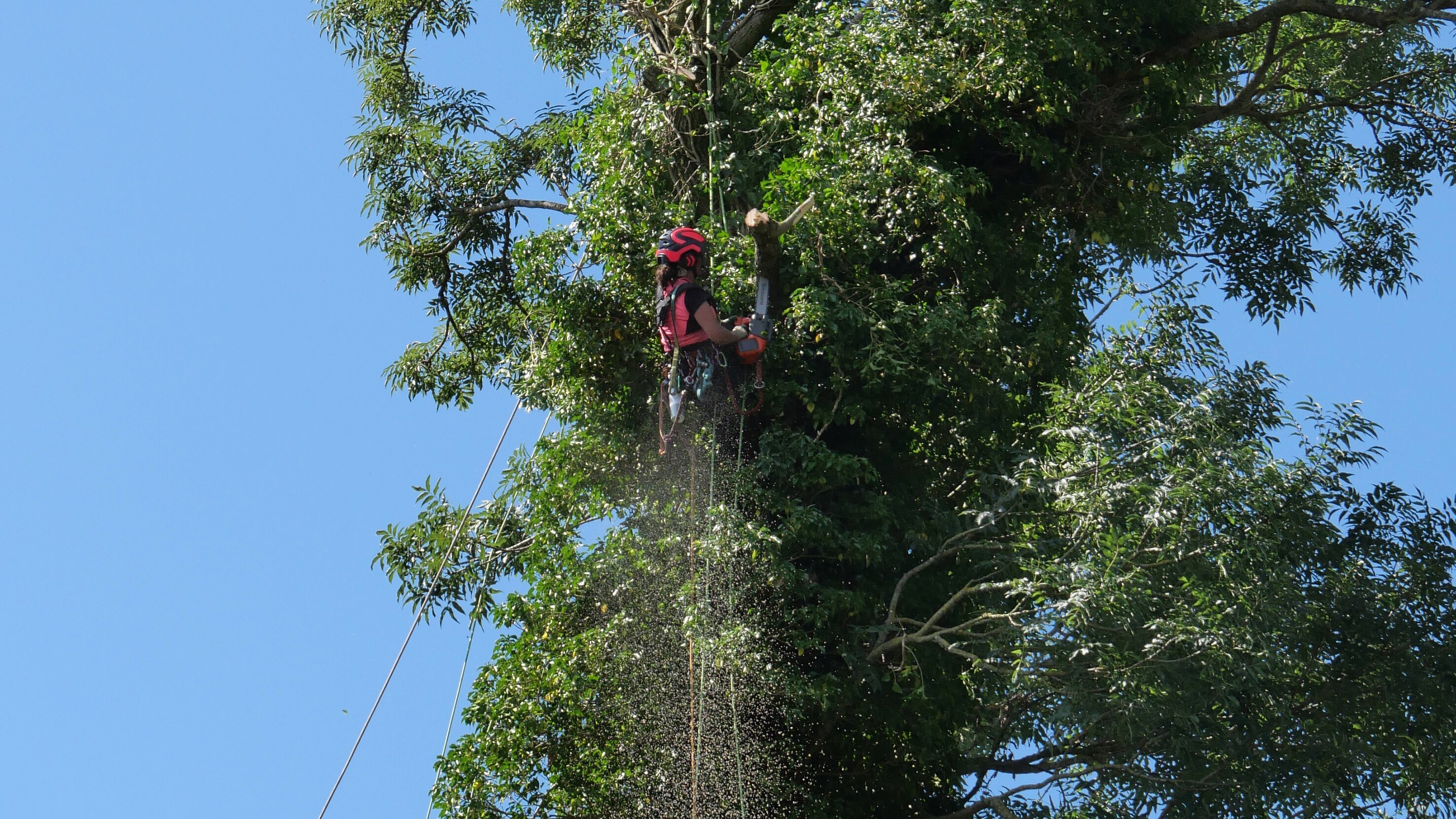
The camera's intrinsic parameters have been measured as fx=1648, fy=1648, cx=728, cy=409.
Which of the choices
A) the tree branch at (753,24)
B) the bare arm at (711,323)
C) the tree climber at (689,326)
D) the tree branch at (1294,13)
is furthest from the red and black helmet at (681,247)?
the tree branch at (1294,13)

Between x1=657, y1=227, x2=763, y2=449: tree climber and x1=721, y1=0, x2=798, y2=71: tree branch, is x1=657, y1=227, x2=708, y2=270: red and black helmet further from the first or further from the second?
x1=721, y1=0, x2=798, y2=71: tree branch

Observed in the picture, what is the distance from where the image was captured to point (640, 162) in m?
9.82

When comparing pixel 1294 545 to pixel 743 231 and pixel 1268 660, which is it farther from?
pixel 743 231

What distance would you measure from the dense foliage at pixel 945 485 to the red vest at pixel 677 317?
46 cm

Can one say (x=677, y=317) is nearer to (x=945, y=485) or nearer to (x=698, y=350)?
(x=698, y=350)

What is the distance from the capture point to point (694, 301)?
8672 millimetres

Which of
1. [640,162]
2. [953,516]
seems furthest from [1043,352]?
[640,162]

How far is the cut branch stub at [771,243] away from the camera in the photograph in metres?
8.28

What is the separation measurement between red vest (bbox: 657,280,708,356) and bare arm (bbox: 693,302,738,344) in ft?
0.16

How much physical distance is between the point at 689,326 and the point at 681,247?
1.40 feet

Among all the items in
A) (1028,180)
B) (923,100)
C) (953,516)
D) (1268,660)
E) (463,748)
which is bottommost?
(463,748)

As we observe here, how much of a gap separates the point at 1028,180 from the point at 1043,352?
4.66 feet

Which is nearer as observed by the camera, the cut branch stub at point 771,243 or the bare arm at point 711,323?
the cut branch stub at point 771,243

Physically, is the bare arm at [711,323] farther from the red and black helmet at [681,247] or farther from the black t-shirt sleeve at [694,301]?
the red and black helmet at [681,247]
